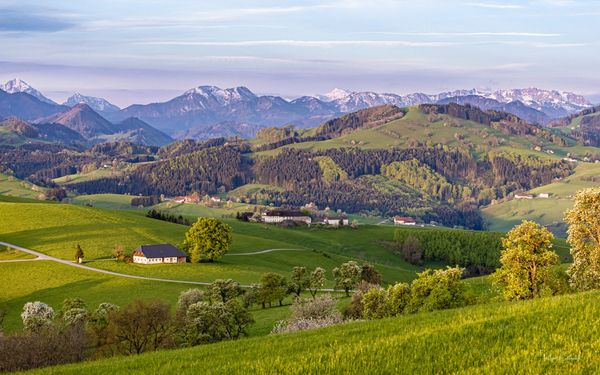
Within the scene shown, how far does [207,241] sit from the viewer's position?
147000 mm

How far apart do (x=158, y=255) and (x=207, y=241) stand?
12.9m

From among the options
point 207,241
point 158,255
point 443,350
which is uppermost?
point 443,350

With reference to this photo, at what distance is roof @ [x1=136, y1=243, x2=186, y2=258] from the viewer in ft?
461

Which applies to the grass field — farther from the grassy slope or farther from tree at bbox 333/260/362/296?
the grassy slope

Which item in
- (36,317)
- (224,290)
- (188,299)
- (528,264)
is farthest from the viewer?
(224,290)

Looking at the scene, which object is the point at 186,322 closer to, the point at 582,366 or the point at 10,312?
the point at 10,312

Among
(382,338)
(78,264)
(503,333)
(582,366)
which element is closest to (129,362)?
(382,338)

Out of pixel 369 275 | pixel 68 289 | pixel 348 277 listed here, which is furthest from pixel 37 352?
pixel 369 275

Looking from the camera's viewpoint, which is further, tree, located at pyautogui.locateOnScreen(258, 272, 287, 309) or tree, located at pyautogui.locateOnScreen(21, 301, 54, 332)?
tree, located at pyautogui.locateOnScreen(258, 272, 287, 309)

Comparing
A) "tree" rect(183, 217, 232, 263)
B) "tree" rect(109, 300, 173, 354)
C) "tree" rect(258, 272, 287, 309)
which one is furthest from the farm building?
"tree" rect(109, 300, 173, 354)

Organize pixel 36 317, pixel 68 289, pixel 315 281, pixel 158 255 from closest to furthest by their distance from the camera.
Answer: pixel 36 317, pixel 68 289, pixel 315 281, pixel 158 255

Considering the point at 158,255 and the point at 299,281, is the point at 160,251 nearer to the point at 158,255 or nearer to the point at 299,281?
the point at 158,255

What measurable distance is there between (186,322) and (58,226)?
361 ft

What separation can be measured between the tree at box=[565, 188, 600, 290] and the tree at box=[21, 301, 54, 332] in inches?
2561
